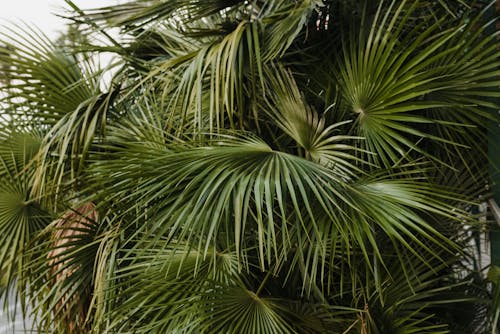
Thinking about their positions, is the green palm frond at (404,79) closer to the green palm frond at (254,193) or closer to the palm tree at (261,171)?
the palm tree at (261,171)

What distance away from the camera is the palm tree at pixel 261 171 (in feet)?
5.50

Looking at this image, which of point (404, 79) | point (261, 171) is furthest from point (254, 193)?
point (404, 79)

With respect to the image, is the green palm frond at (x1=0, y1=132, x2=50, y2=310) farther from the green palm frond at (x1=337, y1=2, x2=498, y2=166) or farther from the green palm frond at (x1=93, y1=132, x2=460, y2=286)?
the green palm frond at (x1=337, y1=2, x2=498, y2=166)

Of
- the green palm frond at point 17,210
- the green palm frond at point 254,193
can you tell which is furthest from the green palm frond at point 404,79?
the green palm frond at point 17,210

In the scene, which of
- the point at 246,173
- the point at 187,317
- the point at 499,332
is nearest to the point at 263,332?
the point at 187,317

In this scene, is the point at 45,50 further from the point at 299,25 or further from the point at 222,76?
the point at 299,25

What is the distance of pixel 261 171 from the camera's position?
1.64 meters

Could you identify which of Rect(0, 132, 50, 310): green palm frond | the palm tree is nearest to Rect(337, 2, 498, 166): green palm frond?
the palm tree

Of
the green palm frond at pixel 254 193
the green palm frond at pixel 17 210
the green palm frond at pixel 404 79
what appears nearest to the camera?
the green palm frond at pixel 254 193

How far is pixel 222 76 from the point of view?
6.10 ft

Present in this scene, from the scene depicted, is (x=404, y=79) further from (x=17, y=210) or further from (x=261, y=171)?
(x=17, y=210)

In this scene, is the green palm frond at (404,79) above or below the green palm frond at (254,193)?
above

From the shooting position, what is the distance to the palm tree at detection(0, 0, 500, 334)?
5.50 feet

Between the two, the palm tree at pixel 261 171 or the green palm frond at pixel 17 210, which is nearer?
the palm tree at pixel 261 171
